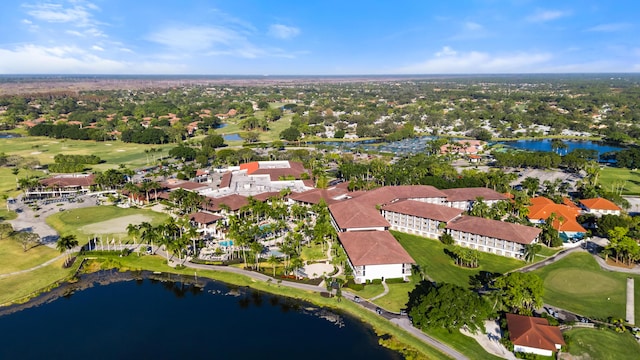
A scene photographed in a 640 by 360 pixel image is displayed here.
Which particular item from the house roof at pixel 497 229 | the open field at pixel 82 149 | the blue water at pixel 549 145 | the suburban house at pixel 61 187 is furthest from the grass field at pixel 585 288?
the open field at pixel 82 149

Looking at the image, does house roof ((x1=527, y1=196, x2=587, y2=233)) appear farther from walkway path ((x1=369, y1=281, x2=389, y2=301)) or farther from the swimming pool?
the swimming pool

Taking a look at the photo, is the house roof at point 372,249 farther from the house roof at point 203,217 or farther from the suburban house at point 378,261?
the house roof at point 203,217

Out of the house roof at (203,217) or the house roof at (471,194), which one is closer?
the house roof at (203,217)

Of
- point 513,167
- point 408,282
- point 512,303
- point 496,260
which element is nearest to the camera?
point 512,303

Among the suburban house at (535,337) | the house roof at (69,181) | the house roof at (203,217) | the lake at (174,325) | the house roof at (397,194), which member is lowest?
the lake at (174,325)

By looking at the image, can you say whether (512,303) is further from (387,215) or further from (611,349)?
(387,215)

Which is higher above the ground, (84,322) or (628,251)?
(628,251)

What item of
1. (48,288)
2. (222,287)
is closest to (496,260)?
(222,287)
